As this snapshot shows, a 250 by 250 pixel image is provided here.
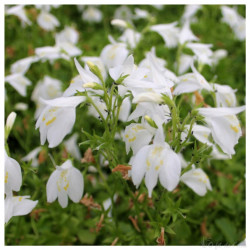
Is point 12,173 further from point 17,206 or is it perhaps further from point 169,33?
point 169,33

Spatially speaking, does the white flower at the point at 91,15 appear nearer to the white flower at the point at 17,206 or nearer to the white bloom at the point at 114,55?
the white bloom at the point at 114,55

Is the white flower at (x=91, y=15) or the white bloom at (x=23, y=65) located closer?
the white bloom at (x=23, y=65)

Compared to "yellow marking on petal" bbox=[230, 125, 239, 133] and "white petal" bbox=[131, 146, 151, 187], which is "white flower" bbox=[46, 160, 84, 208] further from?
"yellow marking on petal" bbox=[230, 125, 239, 133]

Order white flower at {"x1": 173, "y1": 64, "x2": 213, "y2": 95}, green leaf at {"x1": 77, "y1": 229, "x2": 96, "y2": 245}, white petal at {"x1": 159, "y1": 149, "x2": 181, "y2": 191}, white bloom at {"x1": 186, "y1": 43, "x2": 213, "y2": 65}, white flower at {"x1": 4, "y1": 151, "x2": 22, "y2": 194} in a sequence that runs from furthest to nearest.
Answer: white bloom at {"x1": 186, "y1": 43, "x2": 213, "y2": 65}, green leaf at {"x1": 77, "y1": 229, "x2": 96, "y2": 245}, white flower at {"x1": 173, "y1": 64, "x2": 213, "y2": 95}, white flower at {"x1": 4, "y1": 151, "x2": 22, "y2": 194}, white petal at {"x1": 159, "y1": 149, "x2": 181, "y2": 191}

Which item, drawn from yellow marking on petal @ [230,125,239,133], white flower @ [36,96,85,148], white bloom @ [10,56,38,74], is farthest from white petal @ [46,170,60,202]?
white bloom @ [10,56,38,74]

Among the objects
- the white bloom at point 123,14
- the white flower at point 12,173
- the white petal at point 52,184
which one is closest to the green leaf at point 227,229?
the white petal at point 52,184
